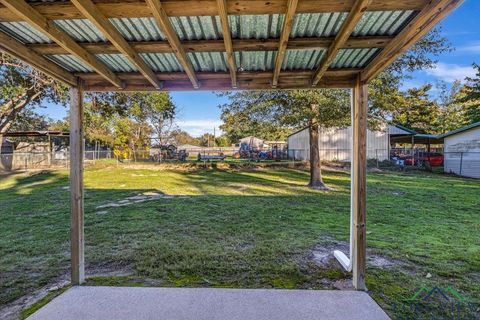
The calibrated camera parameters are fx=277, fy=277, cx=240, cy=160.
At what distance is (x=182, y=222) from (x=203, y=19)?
174 inches

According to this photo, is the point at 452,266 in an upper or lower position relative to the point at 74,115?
lower

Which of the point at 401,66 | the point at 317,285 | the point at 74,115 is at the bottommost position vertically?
the point at 317,285

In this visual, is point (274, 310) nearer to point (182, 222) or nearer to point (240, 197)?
point (182, 222)

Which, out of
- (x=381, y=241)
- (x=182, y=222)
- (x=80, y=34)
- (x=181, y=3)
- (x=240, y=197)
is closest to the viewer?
(x=181, y=3)

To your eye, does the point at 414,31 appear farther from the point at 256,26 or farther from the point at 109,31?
the point at 109,31

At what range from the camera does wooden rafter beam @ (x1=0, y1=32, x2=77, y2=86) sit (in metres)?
2.21

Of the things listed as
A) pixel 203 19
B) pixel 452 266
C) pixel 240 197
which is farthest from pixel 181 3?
pixel 240 197

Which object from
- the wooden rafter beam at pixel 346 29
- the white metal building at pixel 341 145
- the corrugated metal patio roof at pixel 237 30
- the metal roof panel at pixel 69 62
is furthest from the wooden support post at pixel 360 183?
the white metal building at pixel 341 145

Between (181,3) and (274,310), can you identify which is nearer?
(181,3)

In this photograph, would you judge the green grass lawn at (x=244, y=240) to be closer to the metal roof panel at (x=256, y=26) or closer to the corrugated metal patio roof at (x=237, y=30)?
the corrugated metal patio roof at (x=237, y=30)

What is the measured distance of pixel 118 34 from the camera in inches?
88.0

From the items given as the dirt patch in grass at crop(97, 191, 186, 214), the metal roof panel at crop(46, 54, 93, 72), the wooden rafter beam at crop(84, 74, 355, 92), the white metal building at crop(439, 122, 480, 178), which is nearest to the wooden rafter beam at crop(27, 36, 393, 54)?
the metal roof panel at crop(46, 54, 93, 72)

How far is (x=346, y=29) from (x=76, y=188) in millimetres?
3045

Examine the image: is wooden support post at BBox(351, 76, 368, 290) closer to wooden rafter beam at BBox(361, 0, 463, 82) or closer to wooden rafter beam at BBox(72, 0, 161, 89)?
wooden rafter beam at BBox(361, 0, 463, 82)
